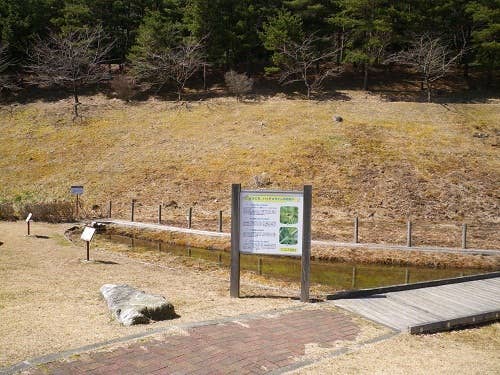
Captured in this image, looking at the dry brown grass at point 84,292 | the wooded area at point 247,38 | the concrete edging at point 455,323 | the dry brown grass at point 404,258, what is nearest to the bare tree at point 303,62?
the wooded area at point 247,38

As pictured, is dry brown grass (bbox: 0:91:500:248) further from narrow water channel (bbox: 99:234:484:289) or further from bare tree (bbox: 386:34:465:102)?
bare tree (bbox: 386:34:465:102)

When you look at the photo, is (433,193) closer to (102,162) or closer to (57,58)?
(102,162)

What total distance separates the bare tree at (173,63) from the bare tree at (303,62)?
737 centimetres

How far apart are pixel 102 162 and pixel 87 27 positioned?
61.5ft

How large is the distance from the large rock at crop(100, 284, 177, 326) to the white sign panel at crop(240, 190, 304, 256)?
218 cm

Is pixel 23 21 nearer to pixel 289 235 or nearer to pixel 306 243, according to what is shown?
pixel 289 235

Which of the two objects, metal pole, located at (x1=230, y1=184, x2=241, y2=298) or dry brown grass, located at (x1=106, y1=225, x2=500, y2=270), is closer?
metal pole, located at (x1=230, y1=184, x2=241, y2=298)

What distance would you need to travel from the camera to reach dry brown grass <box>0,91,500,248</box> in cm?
2169

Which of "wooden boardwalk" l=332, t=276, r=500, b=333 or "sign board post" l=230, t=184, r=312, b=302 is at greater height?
"sign board post" l=230, t=184, r=312, b=302

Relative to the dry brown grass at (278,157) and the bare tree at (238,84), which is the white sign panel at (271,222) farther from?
the bare tree at (238,84)

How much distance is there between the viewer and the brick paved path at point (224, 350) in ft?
17.9

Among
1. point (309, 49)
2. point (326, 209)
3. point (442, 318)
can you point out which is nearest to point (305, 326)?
point (442, 318)

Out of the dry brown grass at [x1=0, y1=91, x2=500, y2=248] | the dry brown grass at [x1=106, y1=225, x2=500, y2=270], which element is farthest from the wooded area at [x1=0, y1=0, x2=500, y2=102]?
the dry brown grass at [x1=106, y1=225, x2=500, y2=270]

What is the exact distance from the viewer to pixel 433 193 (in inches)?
884
